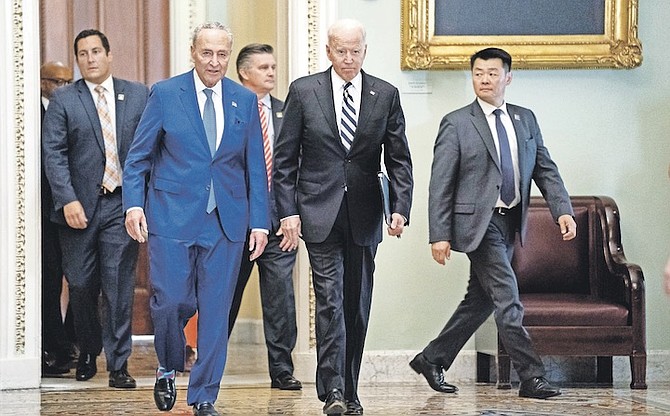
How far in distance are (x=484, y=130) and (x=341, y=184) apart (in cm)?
124

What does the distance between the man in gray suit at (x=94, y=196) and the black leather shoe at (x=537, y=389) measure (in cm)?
208

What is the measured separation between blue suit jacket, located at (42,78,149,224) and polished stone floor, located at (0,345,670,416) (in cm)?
98

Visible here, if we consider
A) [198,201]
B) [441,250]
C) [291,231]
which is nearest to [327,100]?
[291,231]

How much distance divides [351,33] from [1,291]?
8.53 ft

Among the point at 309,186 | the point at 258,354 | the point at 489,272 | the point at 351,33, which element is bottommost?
the point at 258,354

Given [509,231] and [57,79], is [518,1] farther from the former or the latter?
[57,79]

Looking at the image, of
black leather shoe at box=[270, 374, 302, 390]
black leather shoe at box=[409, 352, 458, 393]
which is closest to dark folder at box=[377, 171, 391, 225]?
black leather shoe at box=[409, 352, 458, 393]

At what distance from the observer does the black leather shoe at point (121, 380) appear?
7.04 meters

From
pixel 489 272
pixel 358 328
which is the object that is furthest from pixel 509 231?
pixel 358 328

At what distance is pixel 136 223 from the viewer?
5.45m

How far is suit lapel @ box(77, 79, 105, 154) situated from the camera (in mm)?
7250

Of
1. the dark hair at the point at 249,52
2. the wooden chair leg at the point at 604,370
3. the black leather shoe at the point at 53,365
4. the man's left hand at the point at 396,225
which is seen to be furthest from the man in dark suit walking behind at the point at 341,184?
the black leather shoe at the point at 53,365

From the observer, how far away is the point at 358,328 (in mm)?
5859

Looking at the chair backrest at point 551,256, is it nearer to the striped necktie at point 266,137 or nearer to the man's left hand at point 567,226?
the man's left hand at point 567,226
